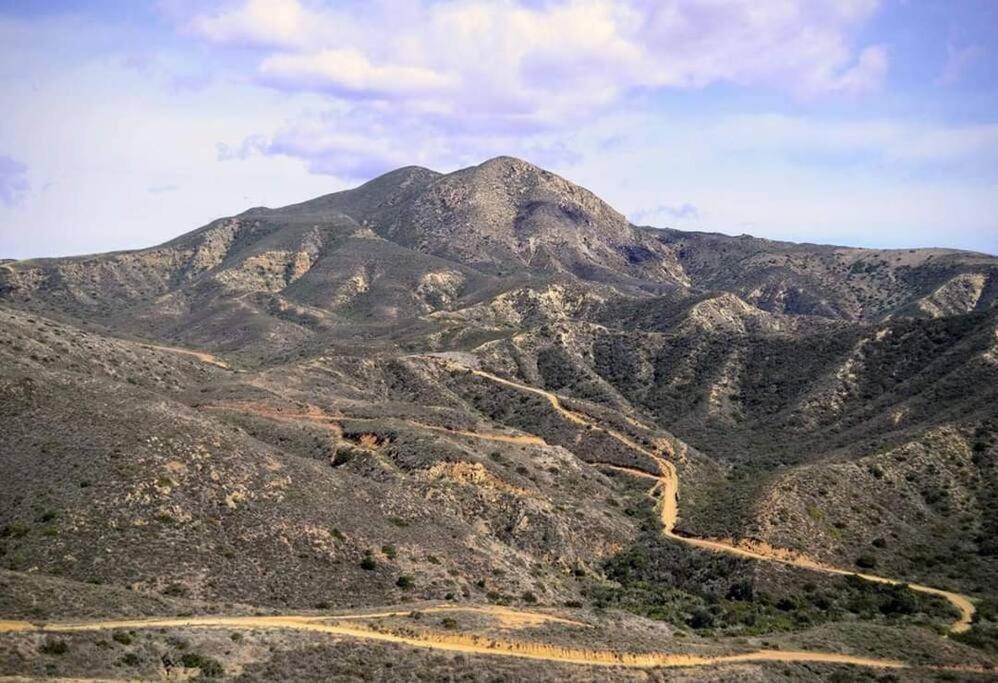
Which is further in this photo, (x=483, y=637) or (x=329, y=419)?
(x=329, y=419)

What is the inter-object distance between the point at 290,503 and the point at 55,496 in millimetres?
12259

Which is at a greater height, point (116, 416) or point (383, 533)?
point (116, 416)

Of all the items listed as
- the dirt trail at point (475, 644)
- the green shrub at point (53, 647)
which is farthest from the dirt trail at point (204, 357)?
the green shrub at point (53, 647)

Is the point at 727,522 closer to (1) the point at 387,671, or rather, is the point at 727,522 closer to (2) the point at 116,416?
(1) the point at 387,671

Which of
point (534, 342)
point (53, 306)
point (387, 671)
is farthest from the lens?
point (53, 306)

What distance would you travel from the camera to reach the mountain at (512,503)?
128 ft

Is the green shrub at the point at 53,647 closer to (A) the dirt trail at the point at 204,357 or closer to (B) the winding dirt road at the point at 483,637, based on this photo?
(B) the winding dirt road at the point at 483,637

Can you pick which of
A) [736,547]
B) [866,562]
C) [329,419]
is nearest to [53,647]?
[736,547]

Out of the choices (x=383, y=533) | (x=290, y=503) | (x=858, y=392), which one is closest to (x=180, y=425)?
(x=290, y=503)

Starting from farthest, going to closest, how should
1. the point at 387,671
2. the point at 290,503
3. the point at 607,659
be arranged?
1. the point at 290,503
2. the point at 607,659
3. the point at 387,671

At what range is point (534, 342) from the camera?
12194cm

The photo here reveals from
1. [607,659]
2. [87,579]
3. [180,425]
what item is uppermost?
[180,425]

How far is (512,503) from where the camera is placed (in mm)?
64438

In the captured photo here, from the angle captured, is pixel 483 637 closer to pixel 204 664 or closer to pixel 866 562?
pixel 204 664
